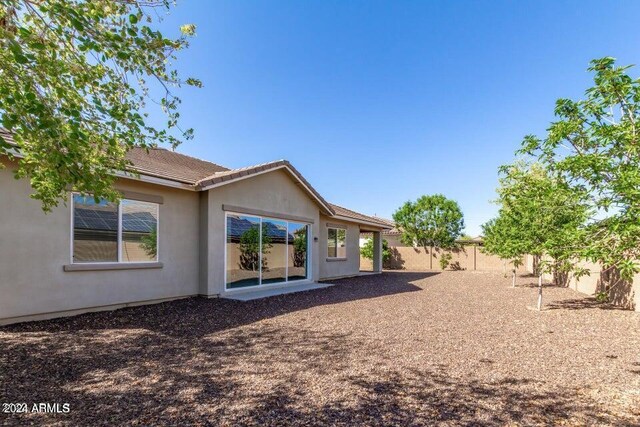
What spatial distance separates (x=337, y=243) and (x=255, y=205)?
745cm

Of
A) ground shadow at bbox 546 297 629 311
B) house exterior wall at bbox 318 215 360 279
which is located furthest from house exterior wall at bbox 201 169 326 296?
ground shadow at bbox 546 297 629 311

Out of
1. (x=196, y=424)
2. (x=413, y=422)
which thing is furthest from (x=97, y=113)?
(x=413, y=422)

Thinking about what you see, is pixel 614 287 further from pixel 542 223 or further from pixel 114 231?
pixel 114 231

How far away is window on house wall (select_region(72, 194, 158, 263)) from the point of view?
26.5 ft

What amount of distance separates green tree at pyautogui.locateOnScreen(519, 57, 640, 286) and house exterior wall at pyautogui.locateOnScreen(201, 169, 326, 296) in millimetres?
9023

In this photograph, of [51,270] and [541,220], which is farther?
[541,220]

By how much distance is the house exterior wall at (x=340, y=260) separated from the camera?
17.1 m

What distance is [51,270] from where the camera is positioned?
7.51m

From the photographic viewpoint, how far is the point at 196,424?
3314 mm

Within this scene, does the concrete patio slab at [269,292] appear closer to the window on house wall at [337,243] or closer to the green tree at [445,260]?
the window on house wall at [337,243]

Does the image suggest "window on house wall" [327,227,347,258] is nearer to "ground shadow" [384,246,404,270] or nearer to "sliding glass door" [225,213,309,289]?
"sliding glass door" [225,213,309,289]

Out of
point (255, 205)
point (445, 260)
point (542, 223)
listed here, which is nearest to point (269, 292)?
point (255, 205)

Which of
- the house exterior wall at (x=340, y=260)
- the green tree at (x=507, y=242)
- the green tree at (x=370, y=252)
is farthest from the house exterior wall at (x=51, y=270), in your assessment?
the green tree at (x=370, y=252)

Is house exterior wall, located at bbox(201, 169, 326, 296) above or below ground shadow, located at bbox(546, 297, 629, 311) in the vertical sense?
above
